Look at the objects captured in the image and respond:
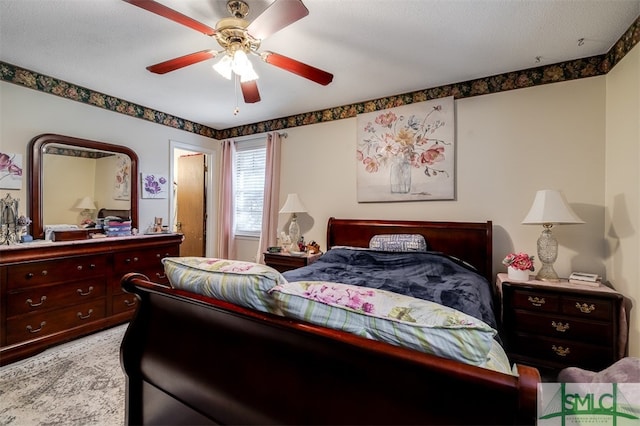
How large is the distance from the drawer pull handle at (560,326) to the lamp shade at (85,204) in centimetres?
457

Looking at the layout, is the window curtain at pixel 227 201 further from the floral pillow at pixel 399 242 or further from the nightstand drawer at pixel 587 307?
the nightstand drawer at pixel 587 307

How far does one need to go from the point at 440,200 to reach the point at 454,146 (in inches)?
22.8

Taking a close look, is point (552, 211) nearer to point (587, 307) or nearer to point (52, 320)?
point (587, 307)

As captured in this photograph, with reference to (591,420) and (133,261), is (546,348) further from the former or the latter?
(133,261)

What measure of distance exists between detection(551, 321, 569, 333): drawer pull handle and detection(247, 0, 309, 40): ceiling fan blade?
2.72 meters

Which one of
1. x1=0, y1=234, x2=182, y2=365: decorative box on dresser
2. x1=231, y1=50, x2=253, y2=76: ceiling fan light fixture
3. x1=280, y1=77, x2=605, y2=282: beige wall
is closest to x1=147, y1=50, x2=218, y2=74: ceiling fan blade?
x1=231, y1=50, x2=253, y2=76: ceiling fan light fixture

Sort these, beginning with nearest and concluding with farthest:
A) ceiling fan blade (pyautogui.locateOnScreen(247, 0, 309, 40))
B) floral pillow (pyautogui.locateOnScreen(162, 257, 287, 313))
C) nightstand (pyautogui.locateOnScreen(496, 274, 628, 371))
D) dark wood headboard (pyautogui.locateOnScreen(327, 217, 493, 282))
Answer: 1. floral pillow (pyautogui.locateOnScreen(162, 257, 287, 313))
2. ceiling fan blade (pyautogui.locateOnScreen(247, 0, 309, 40))
3. nightstand (pyautogui.locateOnScreen(496, 274, 628, 371))
4. dark wood headboard (pyautogui.locateOnScreen(327, 217, 493, 282))

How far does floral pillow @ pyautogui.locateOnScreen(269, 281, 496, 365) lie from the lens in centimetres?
79

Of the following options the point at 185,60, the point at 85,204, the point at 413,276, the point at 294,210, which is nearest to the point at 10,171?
the point at 85,204

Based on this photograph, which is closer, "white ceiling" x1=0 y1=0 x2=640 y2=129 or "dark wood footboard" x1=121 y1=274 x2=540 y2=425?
"dark wood footboard" x1=121 y1=274 x2=540 y2=425

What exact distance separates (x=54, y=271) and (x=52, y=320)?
1.44 feet

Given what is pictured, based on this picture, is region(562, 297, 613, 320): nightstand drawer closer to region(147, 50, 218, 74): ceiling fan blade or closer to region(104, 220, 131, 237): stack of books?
region(147, 50, 218, 74): ceiling fan blade

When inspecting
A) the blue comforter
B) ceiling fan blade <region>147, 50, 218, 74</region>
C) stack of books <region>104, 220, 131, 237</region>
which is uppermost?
ceiling fan blade <region>147, 50, 218, 74</region>

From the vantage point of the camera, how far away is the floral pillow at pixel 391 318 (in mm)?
792
